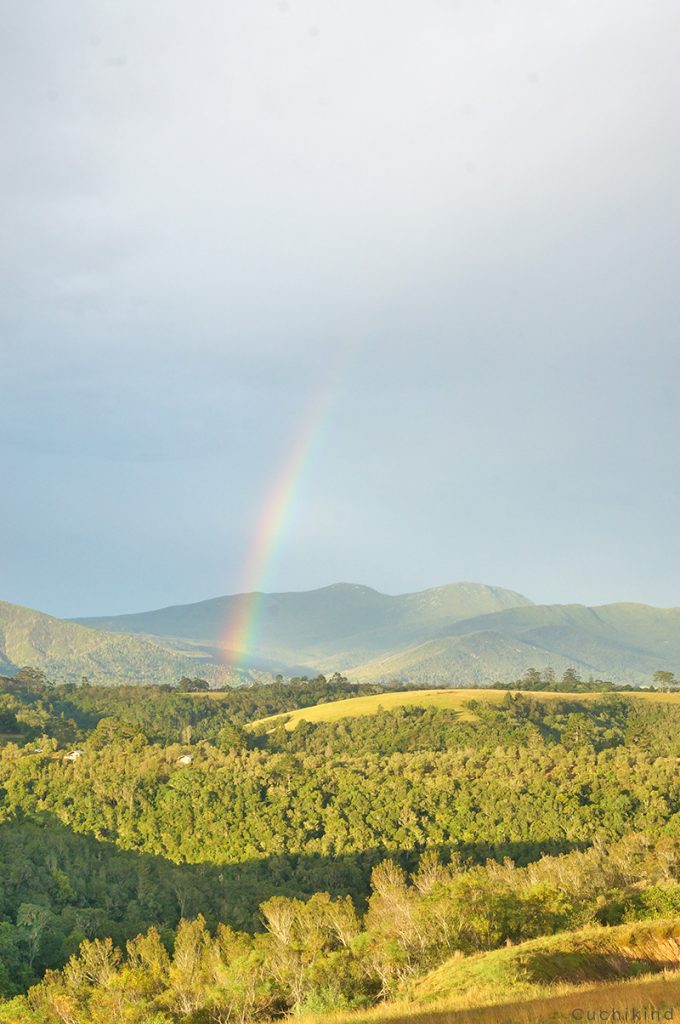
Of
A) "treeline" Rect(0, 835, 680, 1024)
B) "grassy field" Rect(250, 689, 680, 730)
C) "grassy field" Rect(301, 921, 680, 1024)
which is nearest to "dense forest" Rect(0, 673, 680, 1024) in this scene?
"treeline" Rect(0, 835, 680, 1024)

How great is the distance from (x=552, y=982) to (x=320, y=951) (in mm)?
21631

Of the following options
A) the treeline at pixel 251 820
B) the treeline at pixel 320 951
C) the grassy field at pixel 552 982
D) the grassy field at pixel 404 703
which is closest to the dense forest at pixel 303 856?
the treeline at pixel 320 951

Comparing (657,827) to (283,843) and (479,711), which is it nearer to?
(283,843)

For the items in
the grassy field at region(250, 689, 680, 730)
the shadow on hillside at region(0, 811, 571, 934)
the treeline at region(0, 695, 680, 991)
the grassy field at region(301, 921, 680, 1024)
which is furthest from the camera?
the grassy field at region(250, 689, 680, 730)

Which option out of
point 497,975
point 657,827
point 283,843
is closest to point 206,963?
point 497,975

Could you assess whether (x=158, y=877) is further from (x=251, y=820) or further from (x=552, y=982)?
(x=552, y=982)

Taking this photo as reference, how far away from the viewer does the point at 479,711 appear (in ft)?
529

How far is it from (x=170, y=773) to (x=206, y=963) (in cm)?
6668

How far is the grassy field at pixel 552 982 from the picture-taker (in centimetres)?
2397

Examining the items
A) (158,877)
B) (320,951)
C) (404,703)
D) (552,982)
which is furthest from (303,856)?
(404,703)

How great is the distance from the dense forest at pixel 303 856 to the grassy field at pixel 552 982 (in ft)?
21.1

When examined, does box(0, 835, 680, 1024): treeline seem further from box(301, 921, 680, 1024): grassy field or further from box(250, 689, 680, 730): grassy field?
box(250, 689, 680, 730): grassy field

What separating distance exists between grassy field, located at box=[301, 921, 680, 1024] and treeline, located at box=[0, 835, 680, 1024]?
4.85m

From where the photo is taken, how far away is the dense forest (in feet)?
148
